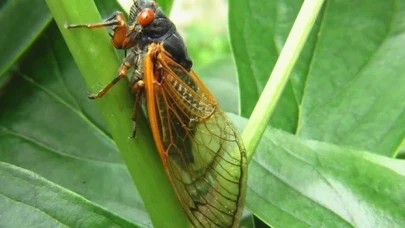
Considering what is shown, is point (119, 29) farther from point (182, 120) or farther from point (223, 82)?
point (223, 82)

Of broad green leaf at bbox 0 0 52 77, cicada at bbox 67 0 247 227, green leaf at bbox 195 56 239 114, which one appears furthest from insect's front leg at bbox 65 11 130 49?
green leaf at bbox 195 56 239 114

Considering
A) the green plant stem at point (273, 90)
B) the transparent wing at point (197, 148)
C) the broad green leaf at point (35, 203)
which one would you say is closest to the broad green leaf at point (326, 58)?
the transparent wing at point (197, 148)

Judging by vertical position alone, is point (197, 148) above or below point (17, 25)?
below

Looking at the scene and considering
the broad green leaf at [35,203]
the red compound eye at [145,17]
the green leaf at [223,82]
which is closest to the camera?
the broad green leaf at [35,203]

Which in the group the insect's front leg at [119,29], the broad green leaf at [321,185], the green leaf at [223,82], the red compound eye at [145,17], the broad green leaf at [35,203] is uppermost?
the insect's front leg at [119,29]

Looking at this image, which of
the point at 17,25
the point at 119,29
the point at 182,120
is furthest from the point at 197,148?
the point at 17,25

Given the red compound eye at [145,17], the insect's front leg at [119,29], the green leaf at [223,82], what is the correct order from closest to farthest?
the insect's front leg at [119,29] → the red compound eye at [145,17] → the green leaf at [223,82]

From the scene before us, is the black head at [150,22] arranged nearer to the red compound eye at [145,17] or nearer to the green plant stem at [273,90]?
the red compound eye at [145,17]
